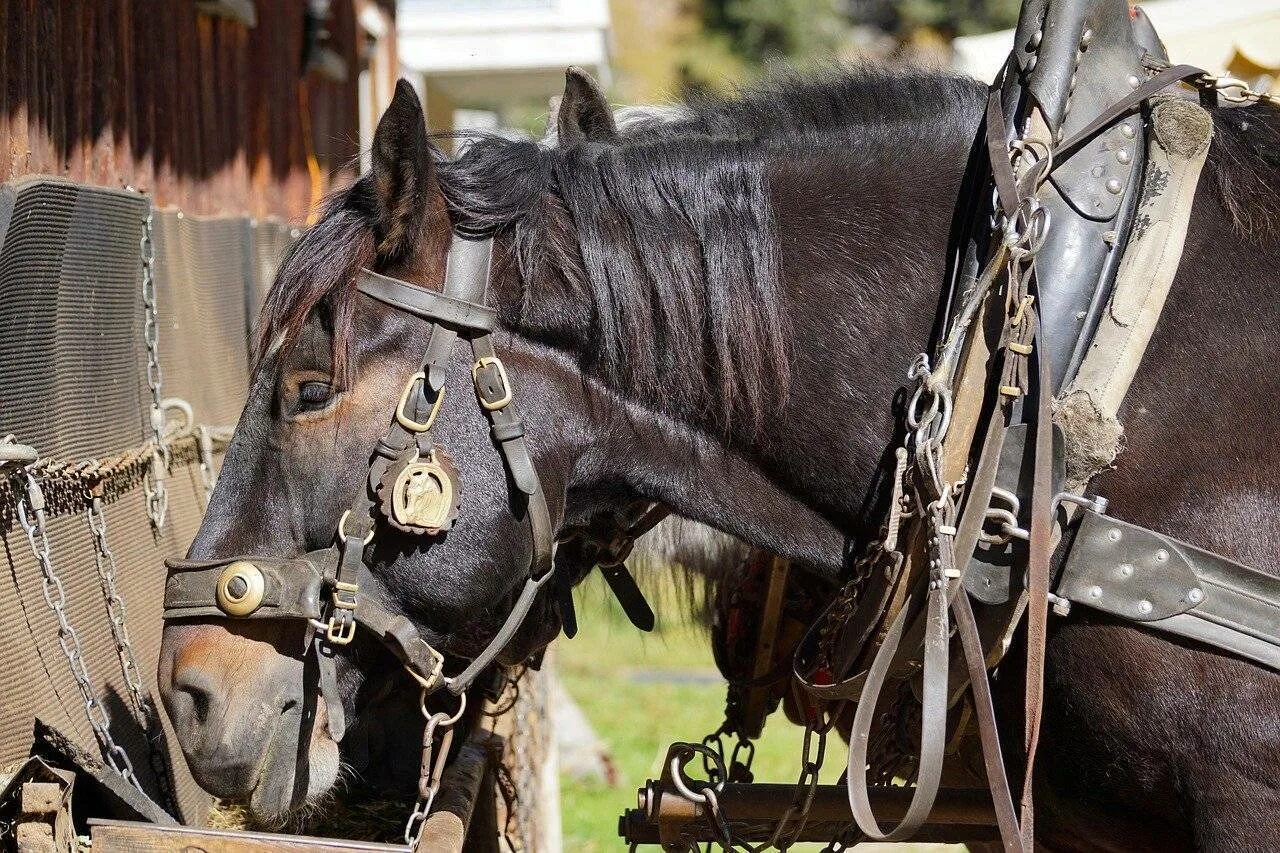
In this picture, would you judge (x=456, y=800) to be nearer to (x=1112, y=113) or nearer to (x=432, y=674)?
(x=432, y=674)

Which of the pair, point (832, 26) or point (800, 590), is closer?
point (800, 590)

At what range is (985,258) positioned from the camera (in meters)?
1.81

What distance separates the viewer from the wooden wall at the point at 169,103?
236 centimetres

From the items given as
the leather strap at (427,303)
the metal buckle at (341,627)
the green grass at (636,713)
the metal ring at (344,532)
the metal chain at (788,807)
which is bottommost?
the green grass at (636,713)

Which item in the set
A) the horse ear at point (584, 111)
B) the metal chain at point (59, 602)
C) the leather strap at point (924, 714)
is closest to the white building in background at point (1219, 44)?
the horse ear at point (584, 111)

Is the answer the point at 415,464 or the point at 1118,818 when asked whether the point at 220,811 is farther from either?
the point at 1118,818

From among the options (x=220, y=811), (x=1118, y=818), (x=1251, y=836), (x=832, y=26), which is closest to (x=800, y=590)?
(x=1118, y=818)

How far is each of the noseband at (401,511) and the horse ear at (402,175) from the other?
0.21 ft

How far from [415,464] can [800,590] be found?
3.72 feet

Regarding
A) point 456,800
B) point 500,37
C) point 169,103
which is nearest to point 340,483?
point 456,800

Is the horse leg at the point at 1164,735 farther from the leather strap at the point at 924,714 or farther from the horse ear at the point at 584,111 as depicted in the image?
the horse ear at the point at 584,111

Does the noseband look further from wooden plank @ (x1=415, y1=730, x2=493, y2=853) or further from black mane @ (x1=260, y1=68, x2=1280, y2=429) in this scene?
wooden plank @ (x1=415, y1=730, x2=493, y2=853)

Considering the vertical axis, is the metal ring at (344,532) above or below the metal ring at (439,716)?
above

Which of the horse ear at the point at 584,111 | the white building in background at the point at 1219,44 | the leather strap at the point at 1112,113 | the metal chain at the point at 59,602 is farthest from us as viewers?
the white building in background at the point at 1219,44
